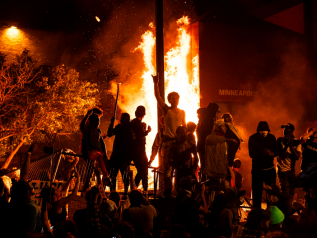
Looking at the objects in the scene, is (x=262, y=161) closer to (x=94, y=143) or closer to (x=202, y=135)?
(x=202, y=135)

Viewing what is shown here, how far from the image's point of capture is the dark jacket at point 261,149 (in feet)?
25.9

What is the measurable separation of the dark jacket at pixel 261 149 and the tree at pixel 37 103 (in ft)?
45.4

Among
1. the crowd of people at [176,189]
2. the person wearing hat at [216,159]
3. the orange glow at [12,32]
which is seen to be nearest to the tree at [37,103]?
the orange glow at [12,32]

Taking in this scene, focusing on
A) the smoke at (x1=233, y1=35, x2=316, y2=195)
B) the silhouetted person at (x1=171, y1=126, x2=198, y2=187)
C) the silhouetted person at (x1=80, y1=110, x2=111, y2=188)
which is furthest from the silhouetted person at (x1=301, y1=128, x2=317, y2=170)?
the smoke at (x1=233, y1=35, x2=316, y2=195)

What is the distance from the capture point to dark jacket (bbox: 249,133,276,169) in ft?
25.9

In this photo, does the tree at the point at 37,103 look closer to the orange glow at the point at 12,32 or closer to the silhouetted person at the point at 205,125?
the orange glow at the point at 12,32

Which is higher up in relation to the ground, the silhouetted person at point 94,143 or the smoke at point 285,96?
the smoke at point 285,96

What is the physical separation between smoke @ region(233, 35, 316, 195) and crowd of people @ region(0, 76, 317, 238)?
38.5 feet

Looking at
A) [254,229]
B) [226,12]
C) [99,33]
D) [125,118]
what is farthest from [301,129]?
[254,229]

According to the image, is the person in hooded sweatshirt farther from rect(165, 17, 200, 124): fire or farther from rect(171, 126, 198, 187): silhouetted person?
rect(165, 17, 200, 124): fire

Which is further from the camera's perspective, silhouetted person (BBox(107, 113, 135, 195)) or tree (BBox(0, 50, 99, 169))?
tree (BBox(0, 50, 99, 169))

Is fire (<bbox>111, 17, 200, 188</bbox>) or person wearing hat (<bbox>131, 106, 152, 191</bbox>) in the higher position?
fire (<bbox>111, 17, 200, 188</bbox>)

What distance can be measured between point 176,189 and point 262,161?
6.07 ft

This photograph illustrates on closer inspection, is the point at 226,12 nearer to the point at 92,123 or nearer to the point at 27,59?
the point at 27,59
